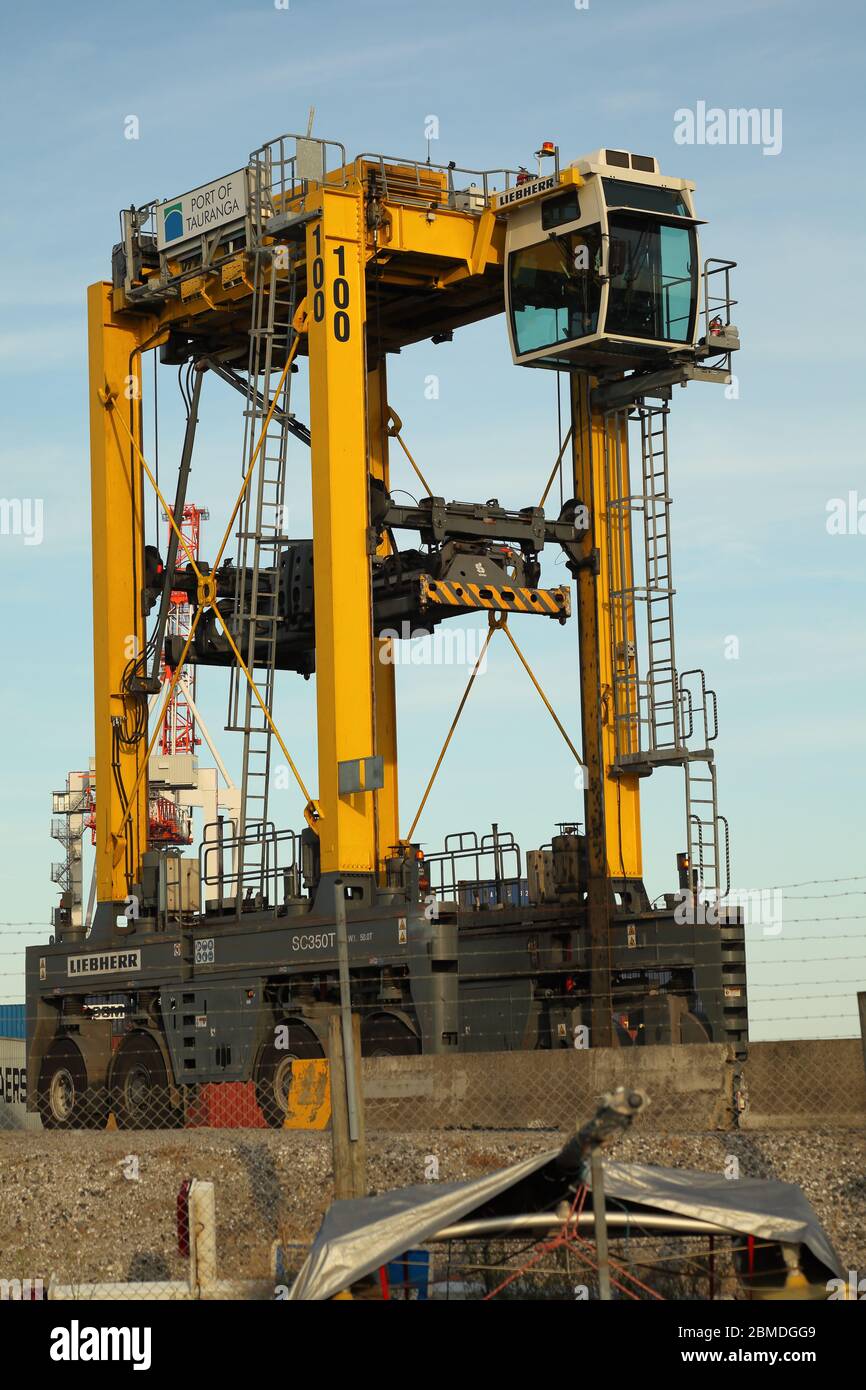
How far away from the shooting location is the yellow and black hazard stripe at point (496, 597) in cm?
2670

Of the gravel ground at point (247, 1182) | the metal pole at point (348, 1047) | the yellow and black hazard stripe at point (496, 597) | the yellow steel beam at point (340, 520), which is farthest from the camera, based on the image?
the yellow and black hazard stripe at point (496, 597)

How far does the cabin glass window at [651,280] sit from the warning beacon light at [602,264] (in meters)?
0.01

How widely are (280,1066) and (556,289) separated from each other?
10.1 m

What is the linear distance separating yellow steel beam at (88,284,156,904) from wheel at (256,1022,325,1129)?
5.54 meters

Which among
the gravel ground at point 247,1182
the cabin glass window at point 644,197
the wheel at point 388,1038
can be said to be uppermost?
the cabin glass window at point 644,197

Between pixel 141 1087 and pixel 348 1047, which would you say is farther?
pixel 141 1087

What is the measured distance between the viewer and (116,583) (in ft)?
98.8

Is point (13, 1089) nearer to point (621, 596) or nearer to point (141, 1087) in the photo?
point (141, 1087)

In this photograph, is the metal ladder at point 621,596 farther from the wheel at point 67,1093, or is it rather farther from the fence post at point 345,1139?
the fence post at point 345,1139

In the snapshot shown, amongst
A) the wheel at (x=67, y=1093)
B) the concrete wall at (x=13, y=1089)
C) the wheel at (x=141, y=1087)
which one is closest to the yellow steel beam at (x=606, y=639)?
the wheel at (x=141, y=1087)

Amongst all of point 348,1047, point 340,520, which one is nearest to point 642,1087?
point 348,1047
